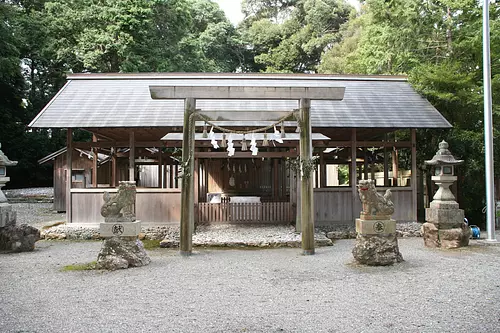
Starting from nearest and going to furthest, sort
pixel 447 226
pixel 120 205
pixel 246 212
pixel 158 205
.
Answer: pixel 120 205 < pixel 447 226 < pixel 158 205 < pixel 246 212

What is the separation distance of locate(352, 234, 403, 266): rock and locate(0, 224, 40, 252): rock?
7588 mm

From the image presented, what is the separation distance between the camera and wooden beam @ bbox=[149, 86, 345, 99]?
8781 mm

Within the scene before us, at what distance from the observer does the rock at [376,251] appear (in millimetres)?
7539

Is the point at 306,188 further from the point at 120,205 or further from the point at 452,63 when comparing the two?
the point at 452,63

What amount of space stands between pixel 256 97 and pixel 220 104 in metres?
5.14

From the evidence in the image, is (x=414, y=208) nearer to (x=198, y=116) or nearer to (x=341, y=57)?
(x=198, y=116)

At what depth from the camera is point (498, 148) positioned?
12859 millimetres

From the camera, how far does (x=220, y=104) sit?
45.4 ft

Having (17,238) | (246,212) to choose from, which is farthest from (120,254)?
(246,212)

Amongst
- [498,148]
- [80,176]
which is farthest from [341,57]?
[80,176]

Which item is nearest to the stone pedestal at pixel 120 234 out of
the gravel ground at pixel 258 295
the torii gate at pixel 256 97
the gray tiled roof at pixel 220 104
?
the gravel ground at pixel 258 295

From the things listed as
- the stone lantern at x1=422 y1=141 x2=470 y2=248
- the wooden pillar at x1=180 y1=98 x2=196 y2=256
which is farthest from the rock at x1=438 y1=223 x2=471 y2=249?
the wooden pillar at x1=180 y1=98 x2=196 y2=256

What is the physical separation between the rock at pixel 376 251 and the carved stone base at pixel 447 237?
2195 millimetres

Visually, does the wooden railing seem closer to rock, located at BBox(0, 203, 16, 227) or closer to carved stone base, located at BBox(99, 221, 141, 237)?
carved stone base, located at BBox(99, 221, 141, 237)
